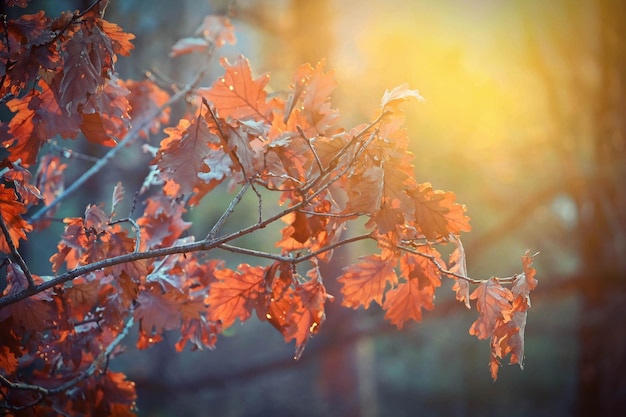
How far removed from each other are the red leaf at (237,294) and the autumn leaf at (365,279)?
8.9 inches

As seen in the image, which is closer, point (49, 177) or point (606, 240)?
point (49, 177)

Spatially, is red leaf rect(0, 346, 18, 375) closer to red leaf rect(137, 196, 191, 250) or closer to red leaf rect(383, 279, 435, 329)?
red leaf rect(137, 196, 191, 250)

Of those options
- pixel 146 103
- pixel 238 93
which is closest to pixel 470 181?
pixel 146 103

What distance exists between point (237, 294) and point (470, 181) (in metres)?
5.95

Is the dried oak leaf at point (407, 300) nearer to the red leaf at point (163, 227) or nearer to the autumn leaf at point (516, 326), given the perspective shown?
the autumn leaf at point (516, 326)

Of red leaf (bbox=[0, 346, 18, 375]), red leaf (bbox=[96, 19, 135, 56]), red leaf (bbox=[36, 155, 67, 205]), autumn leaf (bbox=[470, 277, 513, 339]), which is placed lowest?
red leaf (bbox=[0, 346, 18, 375])

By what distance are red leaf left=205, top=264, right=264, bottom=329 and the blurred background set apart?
1722mm

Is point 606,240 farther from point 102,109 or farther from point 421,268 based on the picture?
point 102,109

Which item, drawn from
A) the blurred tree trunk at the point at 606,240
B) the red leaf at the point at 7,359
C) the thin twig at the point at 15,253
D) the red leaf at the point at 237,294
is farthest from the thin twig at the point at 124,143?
the blurred tree trunk at the point at 606,240

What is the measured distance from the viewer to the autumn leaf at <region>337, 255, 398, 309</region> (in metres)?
1.48

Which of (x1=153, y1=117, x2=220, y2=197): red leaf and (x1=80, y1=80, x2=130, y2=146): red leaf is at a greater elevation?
(x1=80, y1=80, x2=130, y2=146): red leaf

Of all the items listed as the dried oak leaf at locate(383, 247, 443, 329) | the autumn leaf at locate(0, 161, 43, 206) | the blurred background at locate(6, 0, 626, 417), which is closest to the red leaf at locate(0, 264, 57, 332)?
the autumn leaf at locate(0, 161, 43, 206)

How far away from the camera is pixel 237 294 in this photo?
4.85ft

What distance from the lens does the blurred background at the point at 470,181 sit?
497 centimetres
